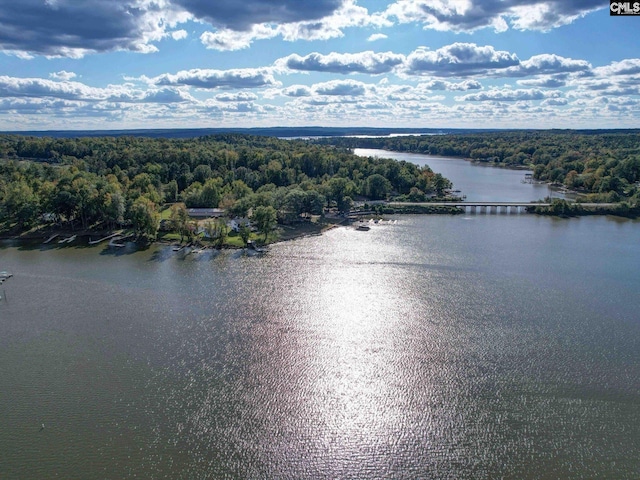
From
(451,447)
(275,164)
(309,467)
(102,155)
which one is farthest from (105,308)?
(102,155)

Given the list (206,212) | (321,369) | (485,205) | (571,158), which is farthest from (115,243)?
(571,158)

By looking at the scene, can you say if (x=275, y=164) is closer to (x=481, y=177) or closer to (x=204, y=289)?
(x=204, y=289)

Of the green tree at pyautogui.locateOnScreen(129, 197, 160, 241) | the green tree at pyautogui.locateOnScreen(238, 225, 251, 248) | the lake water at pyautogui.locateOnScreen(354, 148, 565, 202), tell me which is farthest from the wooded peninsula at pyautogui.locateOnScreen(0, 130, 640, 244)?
the lake water at pyautogui.locateOnScreen(354, 148, 565, 202)

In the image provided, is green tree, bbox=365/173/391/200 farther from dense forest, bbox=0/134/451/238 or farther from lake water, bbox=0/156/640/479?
lake water, bbox=0/156/640/479

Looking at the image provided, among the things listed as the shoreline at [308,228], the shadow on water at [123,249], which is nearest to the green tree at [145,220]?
the shoreline at [308,228]

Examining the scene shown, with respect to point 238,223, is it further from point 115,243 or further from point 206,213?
point 115,243
